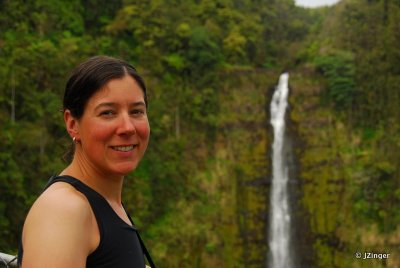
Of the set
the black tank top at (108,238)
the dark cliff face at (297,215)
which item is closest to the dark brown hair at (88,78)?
the black tank top at (108,238)

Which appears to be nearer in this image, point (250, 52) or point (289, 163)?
point (289, 163)

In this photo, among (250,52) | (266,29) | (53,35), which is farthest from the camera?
(266,29)

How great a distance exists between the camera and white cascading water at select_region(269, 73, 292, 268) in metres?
23.1

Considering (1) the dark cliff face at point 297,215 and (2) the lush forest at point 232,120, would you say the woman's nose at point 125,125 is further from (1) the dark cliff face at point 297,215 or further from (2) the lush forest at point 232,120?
(1) the dark cliff face at point 297,215

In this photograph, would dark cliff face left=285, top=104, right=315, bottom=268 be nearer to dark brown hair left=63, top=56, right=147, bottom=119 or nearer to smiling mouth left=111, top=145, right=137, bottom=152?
smiling mouth left=111, top=145, right=137, bottom=152

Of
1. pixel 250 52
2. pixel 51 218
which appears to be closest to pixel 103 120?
Result: pixel 51 218

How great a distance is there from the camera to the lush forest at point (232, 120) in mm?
21719

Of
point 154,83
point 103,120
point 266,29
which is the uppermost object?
point 266,29

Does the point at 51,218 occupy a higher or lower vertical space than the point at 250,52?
lower

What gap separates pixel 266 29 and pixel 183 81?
33.2 ft

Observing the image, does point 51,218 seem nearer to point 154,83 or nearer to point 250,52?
point 154,83

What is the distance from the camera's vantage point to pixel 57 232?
1272mm

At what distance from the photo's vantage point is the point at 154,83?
2502cm

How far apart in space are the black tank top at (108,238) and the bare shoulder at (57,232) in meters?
0.06
